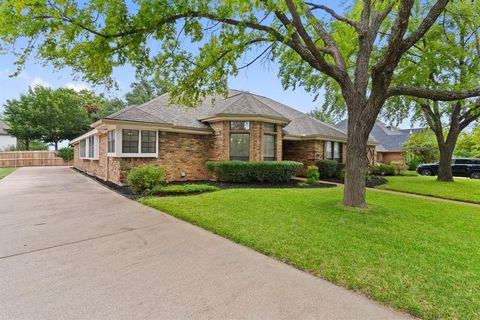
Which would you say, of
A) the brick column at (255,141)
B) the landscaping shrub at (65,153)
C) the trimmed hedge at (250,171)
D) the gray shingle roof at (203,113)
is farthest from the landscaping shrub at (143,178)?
the landscaping shrub at (65,153)

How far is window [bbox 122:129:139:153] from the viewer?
1047 centimetres

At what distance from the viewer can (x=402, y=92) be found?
6.53m

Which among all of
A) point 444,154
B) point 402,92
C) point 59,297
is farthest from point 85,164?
point 444,154

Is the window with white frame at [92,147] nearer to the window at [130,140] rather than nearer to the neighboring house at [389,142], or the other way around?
the window at [130,140]

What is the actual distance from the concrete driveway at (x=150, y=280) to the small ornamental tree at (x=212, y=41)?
168 inches

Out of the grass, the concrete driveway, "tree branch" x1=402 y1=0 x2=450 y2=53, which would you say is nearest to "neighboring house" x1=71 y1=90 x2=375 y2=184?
the concrete driveway

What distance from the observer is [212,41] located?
7234mm

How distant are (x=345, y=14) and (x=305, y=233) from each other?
32.2ft

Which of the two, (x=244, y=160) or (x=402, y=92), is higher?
(x=402, y=92)

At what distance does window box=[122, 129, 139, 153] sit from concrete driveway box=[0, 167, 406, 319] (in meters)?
5.64

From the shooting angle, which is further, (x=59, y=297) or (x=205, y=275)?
(x=205, y=275)

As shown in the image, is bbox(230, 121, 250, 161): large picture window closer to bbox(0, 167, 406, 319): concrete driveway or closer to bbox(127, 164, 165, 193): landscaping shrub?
bbox(127, 164, 165, 193): landscaping shrub

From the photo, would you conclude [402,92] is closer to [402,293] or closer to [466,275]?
[466,275]

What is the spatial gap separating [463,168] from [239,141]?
19.9 m
